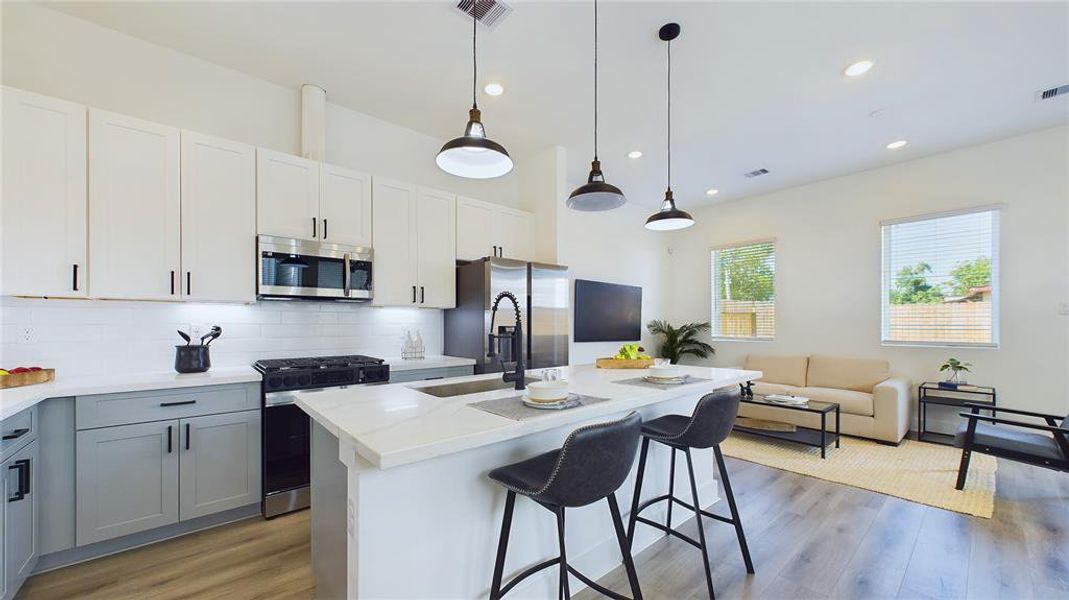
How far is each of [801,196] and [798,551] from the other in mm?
4880

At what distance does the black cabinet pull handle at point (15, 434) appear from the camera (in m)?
1.82

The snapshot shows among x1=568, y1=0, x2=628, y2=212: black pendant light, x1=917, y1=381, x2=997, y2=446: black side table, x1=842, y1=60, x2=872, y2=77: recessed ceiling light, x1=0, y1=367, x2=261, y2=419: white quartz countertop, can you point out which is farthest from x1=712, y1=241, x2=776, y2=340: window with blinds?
x1=0, y1=367, x2=261, y2=419: white quartz countertop

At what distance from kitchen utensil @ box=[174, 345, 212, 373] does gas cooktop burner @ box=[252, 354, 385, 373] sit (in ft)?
0.98

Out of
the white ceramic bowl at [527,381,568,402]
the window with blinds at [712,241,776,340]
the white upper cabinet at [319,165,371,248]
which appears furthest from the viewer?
the window with blinds at [712,241,776,340]

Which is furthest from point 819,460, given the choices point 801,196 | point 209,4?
point 209,4

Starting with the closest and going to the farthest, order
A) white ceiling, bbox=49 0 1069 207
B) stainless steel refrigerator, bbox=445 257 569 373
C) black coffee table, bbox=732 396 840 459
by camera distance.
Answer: white ceiling, bbox=49 0 1069 207, stainless steel refrigerator, bbox=445 257 569 373, black coffee table, bbox=732 396 840 459

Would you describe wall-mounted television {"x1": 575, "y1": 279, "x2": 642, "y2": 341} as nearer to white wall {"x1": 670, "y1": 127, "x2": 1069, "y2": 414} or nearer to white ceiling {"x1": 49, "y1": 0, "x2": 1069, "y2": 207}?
white wall {"x1": 670, "y1": 127, "x2": 1069, "y2": 414}

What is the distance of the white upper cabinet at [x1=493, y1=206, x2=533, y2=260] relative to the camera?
14.3ft

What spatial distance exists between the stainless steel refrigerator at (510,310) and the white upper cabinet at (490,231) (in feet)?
0.72

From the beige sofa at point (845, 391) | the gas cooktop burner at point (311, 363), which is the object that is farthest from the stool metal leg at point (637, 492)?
the beige sofa at point (845, 391)

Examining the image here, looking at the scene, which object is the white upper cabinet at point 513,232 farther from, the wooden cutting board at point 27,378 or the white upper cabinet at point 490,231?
the wooden cutting board at point 27,378

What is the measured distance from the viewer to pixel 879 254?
16.6 ft

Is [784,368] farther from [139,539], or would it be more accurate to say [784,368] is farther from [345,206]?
[139,539]

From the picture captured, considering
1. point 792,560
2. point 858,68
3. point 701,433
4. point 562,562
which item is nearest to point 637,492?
point 701,433
